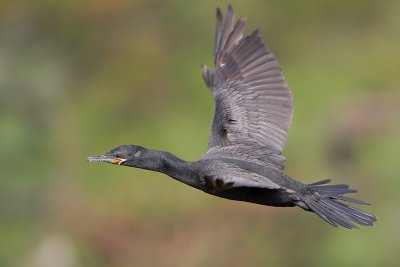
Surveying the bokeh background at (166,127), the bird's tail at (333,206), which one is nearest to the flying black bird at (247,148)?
the bird's tail at (333,206)

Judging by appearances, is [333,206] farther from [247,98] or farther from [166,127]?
[166,127]

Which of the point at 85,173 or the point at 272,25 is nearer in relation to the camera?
the point at 85,173

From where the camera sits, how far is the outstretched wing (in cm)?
1031

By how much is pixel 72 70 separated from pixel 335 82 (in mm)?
4025

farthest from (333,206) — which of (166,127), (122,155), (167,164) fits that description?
(166,127)

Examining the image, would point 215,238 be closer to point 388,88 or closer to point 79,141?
point 79,141

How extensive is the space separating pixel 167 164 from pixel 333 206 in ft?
4.25

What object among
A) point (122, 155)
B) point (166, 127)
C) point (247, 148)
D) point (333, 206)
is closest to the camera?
point (333, 206)

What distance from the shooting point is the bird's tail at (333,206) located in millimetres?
9227

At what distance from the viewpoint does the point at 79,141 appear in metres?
17.1

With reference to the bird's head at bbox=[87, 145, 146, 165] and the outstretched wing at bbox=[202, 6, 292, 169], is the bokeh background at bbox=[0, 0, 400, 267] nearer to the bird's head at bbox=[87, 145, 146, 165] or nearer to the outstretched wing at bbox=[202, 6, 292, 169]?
the outstretched wing at bbox=[202, 6, 292, 169]

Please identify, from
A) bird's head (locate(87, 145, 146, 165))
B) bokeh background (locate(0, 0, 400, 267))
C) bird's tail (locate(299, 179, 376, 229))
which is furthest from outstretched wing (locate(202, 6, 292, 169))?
bokeh background (locate(0, 0, 400, 267))

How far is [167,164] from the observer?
9.69 metres

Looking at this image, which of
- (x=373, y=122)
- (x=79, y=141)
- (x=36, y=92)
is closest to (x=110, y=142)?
(x=79, y=141)
